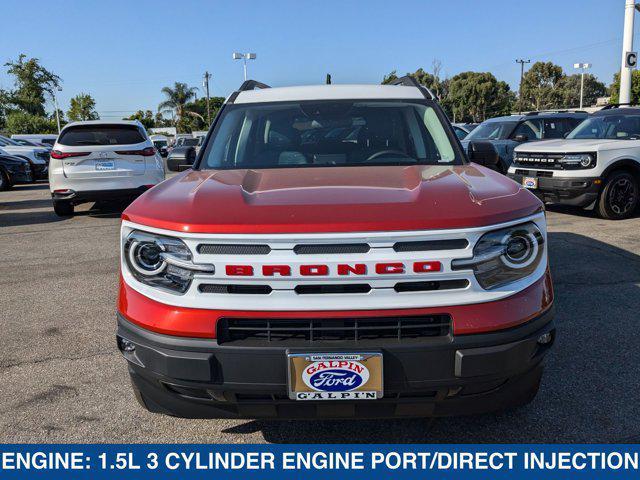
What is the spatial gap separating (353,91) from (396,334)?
2.26 metres

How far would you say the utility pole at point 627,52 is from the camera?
55.2 feet

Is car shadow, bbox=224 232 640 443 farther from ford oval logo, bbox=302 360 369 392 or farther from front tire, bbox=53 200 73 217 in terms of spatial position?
front tire, bbox=53 200 73 217

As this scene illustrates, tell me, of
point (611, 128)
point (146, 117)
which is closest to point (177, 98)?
point (146, 117)

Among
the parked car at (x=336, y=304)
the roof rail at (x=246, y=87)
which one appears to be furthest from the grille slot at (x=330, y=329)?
the roof rail at (x=246, y=87)

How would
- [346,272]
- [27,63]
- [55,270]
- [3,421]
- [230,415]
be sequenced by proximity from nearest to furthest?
[346,272] < [230,415] < [3,421] < [55,270] < [27,63]

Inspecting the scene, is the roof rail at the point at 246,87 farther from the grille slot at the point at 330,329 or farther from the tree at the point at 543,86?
the tree at the point at 543,86

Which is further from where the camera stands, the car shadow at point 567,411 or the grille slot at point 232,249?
the car shadow at point 567,411

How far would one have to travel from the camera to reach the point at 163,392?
2.25 meters

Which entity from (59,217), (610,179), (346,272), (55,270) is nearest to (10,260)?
(55,270)

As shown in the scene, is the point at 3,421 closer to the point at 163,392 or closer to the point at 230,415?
the point at 163,392

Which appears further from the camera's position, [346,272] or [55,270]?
[55,270]

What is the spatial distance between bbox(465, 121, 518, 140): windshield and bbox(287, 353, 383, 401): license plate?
10825 millimetres

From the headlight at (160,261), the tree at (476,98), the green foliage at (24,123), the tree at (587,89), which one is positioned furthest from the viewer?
the tree at (587,89)

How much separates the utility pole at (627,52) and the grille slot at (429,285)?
58.1ft
